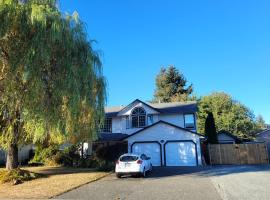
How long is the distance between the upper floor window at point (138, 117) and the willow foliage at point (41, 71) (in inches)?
589

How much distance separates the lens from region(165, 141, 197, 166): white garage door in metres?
27.7

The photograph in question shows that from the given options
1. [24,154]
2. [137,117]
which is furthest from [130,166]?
[24,154]

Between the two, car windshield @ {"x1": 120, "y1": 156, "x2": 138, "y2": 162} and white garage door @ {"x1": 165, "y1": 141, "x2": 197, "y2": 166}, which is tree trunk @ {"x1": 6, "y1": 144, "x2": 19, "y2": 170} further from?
white garage door @ {"x1": 165, "y1": 141, "x2": 197, "y2": 166}

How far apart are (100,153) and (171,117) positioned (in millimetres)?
8560

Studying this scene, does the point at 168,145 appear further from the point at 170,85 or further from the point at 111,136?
the point at 170,85

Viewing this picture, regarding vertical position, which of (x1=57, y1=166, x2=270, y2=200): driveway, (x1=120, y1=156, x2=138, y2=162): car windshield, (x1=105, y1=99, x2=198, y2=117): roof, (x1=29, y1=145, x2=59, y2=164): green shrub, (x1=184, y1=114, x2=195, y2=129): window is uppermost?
(x1=105, y1=99, x2=198, y2=117): roof

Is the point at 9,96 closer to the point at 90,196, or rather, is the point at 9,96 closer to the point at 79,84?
the point at 79,84

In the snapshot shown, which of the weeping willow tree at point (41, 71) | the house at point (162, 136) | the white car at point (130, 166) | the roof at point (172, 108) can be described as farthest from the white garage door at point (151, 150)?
the weeping willow tree at point (41, 71)

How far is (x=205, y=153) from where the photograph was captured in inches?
1216

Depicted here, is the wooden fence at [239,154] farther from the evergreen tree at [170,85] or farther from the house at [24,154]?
the evergreen tree at [170,85]

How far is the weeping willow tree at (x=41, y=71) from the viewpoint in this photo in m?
15.4

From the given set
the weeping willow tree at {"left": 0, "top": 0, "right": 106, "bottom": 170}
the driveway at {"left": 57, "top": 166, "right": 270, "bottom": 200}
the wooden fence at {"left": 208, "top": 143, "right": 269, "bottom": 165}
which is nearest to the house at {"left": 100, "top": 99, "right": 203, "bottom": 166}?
the wooden fence at {"left": 208, "top": 143, "right": 269, "bottom": 165}

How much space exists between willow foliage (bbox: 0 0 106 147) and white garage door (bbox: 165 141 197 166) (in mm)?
12271

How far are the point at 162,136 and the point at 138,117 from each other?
5.26 m
